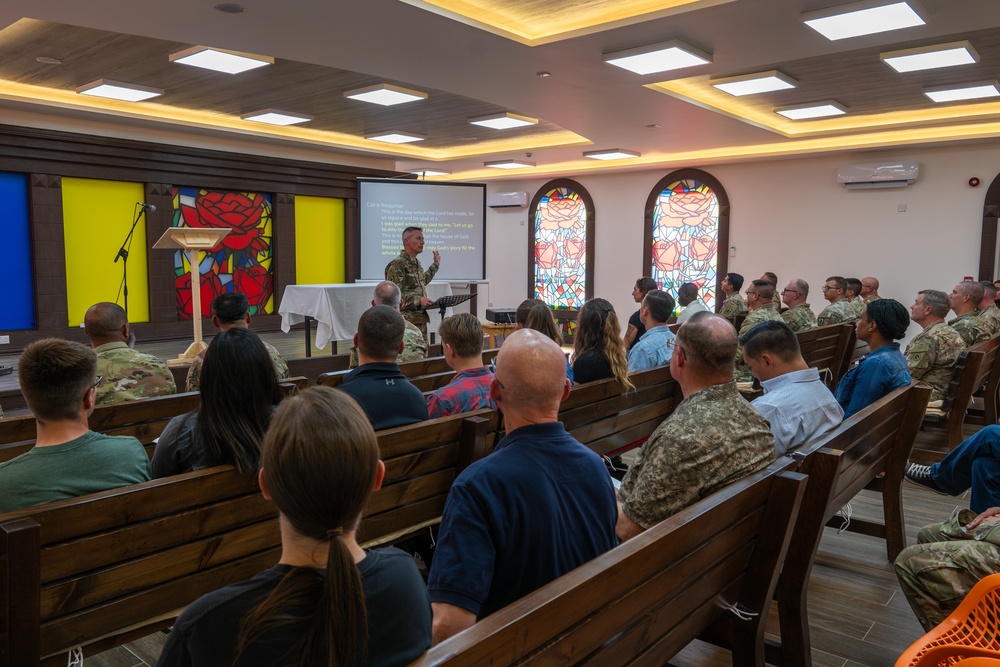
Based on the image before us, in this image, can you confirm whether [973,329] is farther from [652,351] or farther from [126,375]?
[126,375]

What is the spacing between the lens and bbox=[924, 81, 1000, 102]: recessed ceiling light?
616 cm

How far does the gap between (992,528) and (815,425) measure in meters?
0.69

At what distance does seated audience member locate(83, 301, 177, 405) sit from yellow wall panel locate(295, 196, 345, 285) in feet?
24.5

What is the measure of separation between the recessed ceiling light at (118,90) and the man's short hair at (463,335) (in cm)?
537

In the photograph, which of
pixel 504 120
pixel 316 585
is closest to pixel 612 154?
pixel 504 120

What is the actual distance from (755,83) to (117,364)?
5.18 meters

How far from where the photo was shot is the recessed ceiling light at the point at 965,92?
6156 millimetres

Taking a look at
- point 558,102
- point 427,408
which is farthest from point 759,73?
point 427,408

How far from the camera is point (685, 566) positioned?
1.39 meters

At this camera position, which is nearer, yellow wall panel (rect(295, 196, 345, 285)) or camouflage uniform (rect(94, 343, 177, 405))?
camouflage uniform (rect(94, 343, 177, 405))

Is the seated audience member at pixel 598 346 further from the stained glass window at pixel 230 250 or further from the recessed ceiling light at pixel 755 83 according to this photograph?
the stained glass window at pixel 230 250

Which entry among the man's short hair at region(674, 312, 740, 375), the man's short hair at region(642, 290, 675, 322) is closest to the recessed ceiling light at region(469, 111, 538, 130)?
the man's short hair at region(642, 290, 675, 322)

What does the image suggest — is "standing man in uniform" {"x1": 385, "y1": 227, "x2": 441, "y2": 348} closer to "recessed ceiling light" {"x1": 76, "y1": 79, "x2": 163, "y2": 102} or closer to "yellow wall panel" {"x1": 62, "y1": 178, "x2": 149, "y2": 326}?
"recessed ceiling light" {"x1": 76, "y1": 79, "x2": 163, "y2": 102}

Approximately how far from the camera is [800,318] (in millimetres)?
6055
